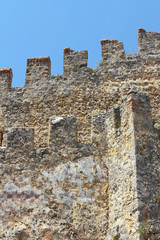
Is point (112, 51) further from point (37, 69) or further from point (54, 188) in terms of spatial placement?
point (54, 188)

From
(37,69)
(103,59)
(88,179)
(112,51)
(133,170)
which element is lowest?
(88,179)

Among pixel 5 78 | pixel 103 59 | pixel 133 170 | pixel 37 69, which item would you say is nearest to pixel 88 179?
pixel 133 170

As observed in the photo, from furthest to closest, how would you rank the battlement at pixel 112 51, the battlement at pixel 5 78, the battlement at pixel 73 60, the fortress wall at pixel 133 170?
the battlement at pixel 5 78
the battlement at pixel 73 60
the battlement at pixel 112 51
the fortress wall at pixel 133 170

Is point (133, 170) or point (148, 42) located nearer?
point (133, 170)

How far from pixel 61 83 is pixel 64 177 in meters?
3.98

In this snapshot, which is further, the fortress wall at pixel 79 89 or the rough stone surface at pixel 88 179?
the fortress wall at pixel 79 89

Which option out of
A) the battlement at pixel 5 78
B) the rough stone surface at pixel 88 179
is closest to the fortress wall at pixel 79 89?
the battlement at pixel 5 78

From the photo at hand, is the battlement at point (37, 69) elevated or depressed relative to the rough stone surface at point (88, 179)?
elevated

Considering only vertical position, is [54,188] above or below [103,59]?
below

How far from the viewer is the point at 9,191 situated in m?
7.92

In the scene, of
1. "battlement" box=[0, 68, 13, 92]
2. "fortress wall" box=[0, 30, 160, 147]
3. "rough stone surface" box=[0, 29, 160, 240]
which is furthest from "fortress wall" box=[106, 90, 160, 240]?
"battlement" box=[0, 68, 13, 92]

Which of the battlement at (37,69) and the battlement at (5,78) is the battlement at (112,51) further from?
the battlement at (5,78)

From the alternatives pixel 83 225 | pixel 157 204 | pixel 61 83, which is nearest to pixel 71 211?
pixel 83 225

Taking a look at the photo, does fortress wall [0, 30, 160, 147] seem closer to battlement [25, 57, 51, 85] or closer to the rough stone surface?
battlement [25, 57, 51, 85]
